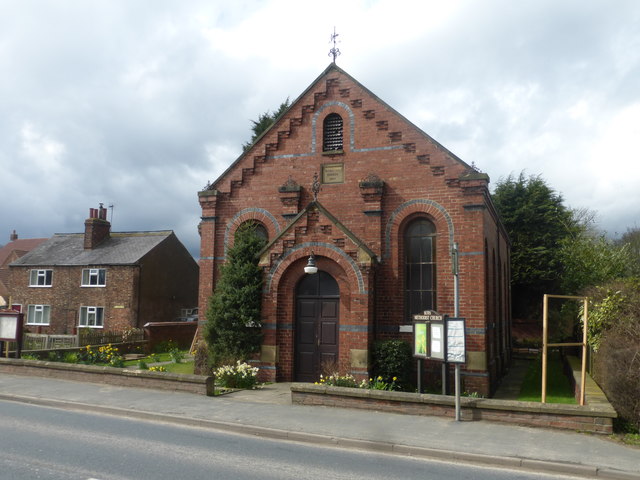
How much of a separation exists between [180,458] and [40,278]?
31.3 metres

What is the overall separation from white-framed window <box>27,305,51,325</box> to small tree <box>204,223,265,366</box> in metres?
22.9

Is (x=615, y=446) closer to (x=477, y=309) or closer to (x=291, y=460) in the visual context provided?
(x=291, y=460)

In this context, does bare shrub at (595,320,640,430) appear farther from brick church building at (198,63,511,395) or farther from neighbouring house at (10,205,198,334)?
neighbouring house at (10,205,198,334)

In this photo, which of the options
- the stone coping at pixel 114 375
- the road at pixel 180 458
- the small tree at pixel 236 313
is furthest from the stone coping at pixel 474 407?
the small tree at pixel 236 313

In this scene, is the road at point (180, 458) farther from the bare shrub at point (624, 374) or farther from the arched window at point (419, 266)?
the arched window at point (419, 266)

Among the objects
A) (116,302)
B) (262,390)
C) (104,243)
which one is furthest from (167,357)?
(104,243)

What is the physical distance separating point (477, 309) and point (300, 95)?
966 cm

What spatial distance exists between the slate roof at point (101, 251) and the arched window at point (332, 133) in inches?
711

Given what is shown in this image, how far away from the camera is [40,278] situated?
3447cm

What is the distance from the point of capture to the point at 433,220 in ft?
53.4

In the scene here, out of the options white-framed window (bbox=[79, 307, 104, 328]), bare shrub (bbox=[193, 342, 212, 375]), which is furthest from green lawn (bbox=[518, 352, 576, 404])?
white-framed window (bbox=[79, 307, 104, 328])

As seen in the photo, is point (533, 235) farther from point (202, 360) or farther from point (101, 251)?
point (101, 251)

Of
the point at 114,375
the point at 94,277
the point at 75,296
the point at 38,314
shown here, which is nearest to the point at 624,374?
the point at 114,375

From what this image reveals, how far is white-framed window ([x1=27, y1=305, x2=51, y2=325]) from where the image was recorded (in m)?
33.7
